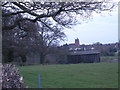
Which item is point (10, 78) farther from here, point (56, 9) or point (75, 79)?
point (75, 79)

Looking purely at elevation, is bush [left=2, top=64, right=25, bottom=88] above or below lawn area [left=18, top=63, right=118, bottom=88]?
above

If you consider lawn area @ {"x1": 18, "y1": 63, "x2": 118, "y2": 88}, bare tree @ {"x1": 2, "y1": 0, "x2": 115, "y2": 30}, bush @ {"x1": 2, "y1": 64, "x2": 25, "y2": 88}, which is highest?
bare tree @ {"x1": 2, "y1": 0, "x2": 115, "y2": 30}

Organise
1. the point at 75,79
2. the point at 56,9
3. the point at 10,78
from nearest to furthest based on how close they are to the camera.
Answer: the point at 10,78
the point at 56,9
the point at 75,79

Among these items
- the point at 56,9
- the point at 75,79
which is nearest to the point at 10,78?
the point at 56,9

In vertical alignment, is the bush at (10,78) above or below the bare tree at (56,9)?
below

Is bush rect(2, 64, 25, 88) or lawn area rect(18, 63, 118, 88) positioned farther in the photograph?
lawn area rect(18, 63, 118, 88)

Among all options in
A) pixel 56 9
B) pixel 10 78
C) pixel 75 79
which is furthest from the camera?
pixel 75 79

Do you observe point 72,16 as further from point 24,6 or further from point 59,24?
point 24,6

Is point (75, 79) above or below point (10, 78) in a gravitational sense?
below

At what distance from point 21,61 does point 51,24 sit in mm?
39398

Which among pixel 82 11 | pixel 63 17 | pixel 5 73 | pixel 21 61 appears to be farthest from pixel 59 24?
pixel 21 61

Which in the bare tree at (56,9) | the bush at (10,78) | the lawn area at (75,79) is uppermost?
the bare tree at (56,9)

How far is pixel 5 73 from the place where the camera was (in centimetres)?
877

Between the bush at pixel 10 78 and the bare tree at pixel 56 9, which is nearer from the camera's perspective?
the bush at pixel 10 78
